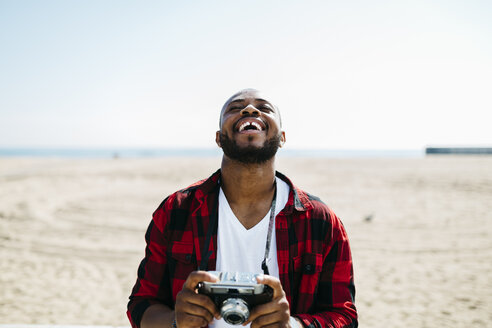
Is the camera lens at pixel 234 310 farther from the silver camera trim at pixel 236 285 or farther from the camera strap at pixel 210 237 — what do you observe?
the camera strap at pixel 210 237

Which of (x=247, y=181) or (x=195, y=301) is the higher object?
(x=247, y=181)

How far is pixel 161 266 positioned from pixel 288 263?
735 mm

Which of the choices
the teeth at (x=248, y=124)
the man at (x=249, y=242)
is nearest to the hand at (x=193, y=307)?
the man at (x=249, y=242)

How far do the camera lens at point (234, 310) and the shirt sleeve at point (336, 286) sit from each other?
0.53 meters

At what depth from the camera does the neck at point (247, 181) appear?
1.89 m

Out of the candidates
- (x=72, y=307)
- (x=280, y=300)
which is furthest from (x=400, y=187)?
(x=280, y=300)

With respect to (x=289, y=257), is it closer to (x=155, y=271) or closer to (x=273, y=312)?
(x=273, y=312)

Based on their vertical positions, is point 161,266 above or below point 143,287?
above

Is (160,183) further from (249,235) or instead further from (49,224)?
(249,235)

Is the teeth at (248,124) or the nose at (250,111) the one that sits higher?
the nose at (250,111)

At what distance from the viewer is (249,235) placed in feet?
5.82

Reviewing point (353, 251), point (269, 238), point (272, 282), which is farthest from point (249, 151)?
point (353, 251)

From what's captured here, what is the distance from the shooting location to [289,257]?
5.72 ft

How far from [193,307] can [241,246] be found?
0.49 metres
